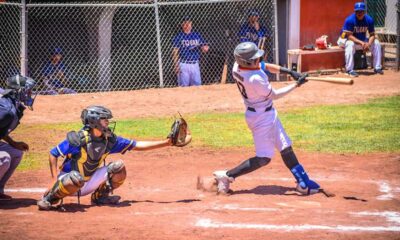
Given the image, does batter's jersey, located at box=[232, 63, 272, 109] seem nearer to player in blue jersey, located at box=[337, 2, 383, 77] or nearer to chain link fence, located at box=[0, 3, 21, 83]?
chain link fence, located at box=[0, 3, 21, 83]

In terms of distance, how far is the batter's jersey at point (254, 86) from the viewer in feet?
25.4

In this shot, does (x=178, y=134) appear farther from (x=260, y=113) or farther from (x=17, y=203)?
(x=17, y=203)

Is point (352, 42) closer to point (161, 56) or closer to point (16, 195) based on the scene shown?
point (161, 56)

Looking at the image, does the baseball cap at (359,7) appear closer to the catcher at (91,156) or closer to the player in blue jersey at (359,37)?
the player in blue jersey at (359,37)

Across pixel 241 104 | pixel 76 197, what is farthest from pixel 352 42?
pixel 76 197

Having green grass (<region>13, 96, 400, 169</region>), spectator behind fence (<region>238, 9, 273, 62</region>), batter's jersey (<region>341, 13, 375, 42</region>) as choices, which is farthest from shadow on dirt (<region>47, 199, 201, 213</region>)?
batter's jersey (<region>341, 13, 375, 42</region>)

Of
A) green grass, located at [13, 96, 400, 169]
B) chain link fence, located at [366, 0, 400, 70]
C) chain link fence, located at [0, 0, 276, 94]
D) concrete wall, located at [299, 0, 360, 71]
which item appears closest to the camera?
green grass, located at [13, 96, 400, 169]

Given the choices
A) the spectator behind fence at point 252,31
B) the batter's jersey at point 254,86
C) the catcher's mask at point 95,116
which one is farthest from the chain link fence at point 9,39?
the batter's jersey at point 254,86

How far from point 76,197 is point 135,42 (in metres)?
9.41

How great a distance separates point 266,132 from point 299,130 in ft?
14.0

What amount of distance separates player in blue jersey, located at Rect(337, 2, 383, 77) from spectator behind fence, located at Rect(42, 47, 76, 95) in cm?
717

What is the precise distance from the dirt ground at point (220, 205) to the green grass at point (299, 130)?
1.82ft

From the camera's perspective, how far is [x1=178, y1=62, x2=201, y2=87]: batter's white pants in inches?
650

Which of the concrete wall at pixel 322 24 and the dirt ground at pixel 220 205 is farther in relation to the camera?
the concrete wall at pixel 322 24
